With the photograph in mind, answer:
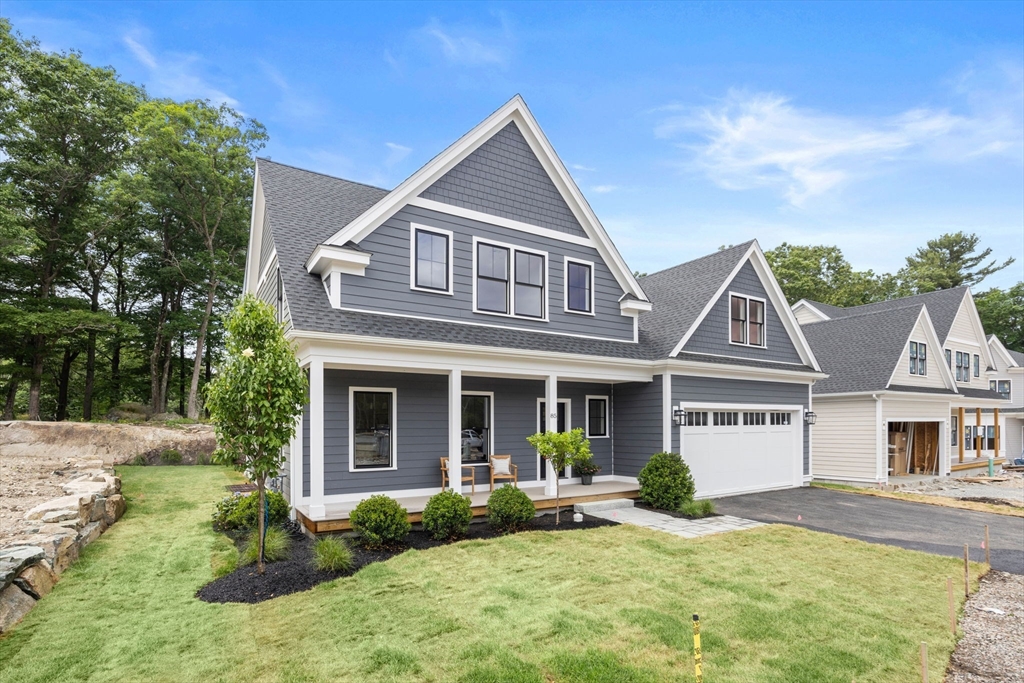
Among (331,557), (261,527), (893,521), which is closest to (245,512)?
(261,527)

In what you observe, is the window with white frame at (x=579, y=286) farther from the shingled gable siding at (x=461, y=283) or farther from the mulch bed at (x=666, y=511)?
the mulch bed at (x=666, y=511)

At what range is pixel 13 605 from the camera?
19.0ft

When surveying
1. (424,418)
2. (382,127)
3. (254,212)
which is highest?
(382,127)

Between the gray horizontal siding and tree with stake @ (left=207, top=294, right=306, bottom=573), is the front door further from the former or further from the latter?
tree with stake @ (left=207, top=294, right=306, bottom=573)

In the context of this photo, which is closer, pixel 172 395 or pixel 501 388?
pixel 501 388

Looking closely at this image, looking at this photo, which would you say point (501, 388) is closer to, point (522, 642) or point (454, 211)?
point (454, 211)

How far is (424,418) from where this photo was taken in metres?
11.3

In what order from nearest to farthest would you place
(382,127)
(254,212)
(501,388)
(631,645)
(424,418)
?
1. (631,645)
2. (424,418)
3. (501,388)
4. (254,212)
5. (382,127)

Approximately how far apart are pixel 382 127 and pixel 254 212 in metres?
8.24

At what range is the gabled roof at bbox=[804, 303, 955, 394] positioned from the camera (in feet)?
61.1

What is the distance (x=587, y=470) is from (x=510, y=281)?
16.0 feet

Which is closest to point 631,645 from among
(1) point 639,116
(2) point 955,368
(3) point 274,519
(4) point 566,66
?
(3) point 274,519

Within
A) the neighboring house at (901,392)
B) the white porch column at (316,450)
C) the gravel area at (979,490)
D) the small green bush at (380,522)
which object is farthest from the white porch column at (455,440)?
the neighboring house at (901,392)

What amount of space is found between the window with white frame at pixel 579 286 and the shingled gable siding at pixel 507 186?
0.84 m
